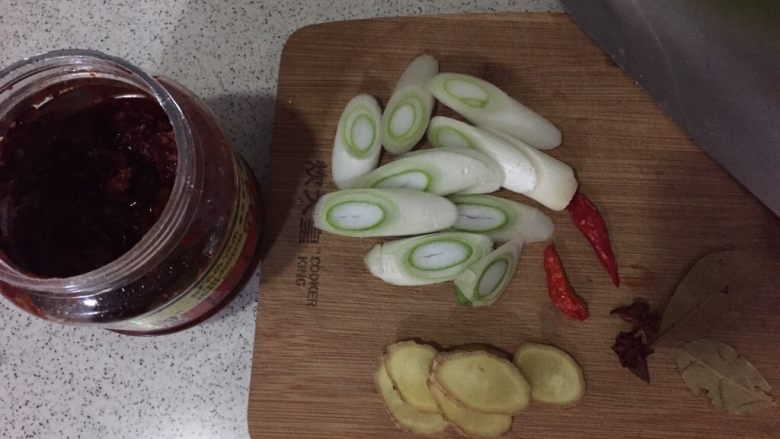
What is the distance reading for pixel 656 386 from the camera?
0.84 m

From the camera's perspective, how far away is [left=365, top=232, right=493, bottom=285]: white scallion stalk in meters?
0.84

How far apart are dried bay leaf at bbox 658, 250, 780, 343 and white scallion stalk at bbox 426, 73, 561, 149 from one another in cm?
26

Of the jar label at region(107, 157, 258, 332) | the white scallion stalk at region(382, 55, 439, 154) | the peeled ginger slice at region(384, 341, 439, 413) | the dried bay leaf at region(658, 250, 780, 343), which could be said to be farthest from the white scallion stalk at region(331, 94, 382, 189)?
the dried bay leaf at region(658, 250, 780, 343)

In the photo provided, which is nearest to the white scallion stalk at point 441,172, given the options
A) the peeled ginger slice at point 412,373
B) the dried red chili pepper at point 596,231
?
the dried red chili pepper at point 596,231

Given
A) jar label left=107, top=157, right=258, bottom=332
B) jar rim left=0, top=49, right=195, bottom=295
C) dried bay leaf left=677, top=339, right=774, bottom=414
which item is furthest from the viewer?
dried bay leaf left=677, top=339, right=774, bottom=414

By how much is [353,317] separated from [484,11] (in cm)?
51

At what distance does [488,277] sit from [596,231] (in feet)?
0.53

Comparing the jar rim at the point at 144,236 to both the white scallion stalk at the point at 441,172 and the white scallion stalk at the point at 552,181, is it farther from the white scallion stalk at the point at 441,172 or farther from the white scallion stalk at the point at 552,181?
the white scallion stalk at the point at 552,181

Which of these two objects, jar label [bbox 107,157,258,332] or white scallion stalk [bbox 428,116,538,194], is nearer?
jar label [bbox 107,157,258,332]

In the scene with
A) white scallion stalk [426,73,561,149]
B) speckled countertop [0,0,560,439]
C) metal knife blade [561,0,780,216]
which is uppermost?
metal knife blade [561,0,780,216]

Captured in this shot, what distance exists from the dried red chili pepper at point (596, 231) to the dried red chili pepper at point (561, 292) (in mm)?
53

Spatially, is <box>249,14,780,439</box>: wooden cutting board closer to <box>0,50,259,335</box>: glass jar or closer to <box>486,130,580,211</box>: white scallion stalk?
<box>486,130,580,211</box>: white scallion stalk

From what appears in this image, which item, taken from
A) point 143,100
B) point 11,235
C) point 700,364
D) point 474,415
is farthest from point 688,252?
point 11,235

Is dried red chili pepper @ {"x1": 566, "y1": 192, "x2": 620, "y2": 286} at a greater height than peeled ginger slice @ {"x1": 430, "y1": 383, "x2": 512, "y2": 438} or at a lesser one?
greater
